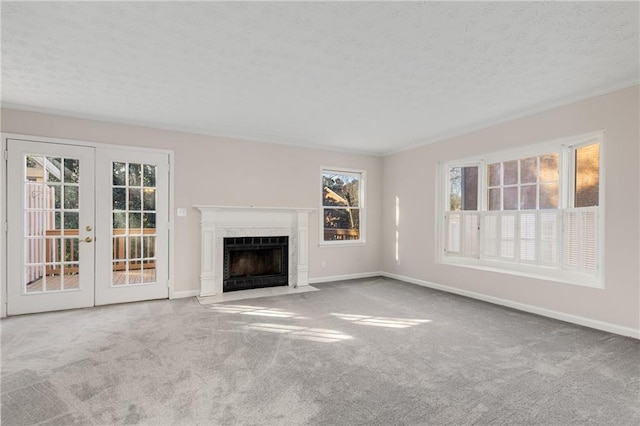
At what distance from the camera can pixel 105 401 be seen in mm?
2041

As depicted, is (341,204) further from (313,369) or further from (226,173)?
(313,369)

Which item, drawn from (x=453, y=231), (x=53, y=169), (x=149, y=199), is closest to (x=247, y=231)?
(x=149, y=199)

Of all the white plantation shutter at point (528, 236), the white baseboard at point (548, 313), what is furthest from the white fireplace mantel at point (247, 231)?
the white plantation shutter at point (528, 236)

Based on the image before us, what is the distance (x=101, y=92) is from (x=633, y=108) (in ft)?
18.3

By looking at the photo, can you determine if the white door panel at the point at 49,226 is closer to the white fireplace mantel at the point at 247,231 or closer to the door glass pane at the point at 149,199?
the door glass pane at the point at 149,199

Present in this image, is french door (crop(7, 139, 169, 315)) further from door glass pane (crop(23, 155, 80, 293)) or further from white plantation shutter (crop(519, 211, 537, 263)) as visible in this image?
white plantation shutter (crop(519, 211, 537, 263))

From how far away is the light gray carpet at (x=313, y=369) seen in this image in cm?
193

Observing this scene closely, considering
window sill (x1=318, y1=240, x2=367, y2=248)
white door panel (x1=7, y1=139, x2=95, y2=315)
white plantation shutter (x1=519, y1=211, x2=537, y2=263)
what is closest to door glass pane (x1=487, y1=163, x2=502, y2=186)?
white plantation shutter (x1=519, y1=211, x2=537, y2=263)

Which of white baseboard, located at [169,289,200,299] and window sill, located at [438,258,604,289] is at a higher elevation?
window sill, located at [438,258,604,289]

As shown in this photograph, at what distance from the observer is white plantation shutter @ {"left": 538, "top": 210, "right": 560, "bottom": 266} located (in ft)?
12.7

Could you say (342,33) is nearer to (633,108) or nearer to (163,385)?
(163,385)

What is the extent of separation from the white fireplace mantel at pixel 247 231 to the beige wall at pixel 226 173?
0.50ft

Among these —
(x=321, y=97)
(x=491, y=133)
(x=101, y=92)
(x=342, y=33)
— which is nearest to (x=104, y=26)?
(x=101, y=92)

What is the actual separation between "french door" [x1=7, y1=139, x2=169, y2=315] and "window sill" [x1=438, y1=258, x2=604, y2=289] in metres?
4.72
